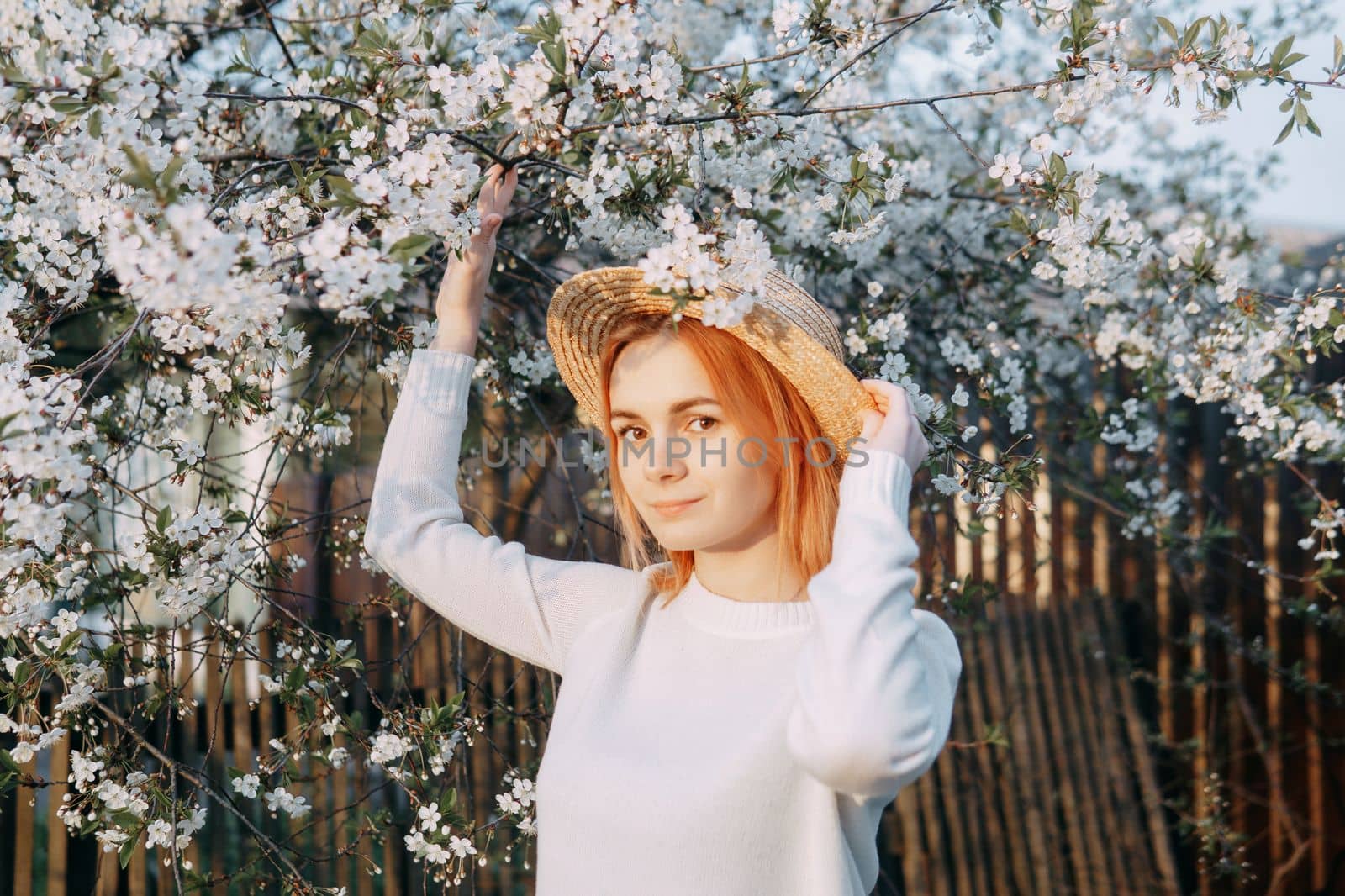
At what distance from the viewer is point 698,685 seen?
137 centimetres

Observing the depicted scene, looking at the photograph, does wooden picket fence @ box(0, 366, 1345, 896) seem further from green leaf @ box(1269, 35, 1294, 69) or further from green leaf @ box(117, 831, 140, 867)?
green leaf @ box(1269, 35, 1294, 69)

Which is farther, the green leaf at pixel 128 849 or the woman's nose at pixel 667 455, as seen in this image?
the green leaf at pixel 128 849

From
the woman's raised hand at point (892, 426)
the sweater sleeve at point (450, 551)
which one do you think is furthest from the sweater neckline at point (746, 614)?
the woman's raised hand at point (892, 426)

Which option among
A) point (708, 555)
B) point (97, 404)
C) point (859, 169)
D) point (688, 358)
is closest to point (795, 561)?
point (708, 555)

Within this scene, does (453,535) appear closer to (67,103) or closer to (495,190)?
(495,190)

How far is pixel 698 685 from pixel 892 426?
400 mm

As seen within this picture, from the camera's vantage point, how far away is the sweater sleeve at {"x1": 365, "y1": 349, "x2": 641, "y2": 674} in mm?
1495

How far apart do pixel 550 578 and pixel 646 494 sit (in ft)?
0.77

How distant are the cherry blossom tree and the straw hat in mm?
126

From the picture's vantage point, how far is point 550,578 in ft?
5.10

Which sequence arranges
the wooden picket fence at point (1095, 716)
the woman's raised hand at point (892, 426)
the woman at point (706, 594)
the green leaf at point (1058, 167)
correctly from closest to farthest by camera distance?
1. the woman at point (706, 594)
2. the woman's raised hand at point (892, 426)
3. the green leaf at point (1058, 167)
4. the wooden picket fence at point (1095, 716)

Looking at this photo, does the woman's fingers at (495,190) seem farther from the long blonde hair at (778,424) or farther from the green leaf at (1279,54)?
the green leaf at (1279,54)

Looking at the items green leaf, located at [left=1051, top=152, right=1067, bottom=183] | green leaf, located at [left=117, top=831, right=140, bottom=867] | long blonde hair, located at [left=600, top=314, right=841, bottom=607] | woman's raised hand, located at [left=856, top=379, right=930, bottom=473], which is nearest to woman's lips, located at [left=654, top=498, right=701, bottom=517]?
long blonde hair, located at [left=600, top=314, right=841, bottom=607]

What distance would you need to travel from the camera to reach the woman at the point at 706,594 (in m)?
1.16
